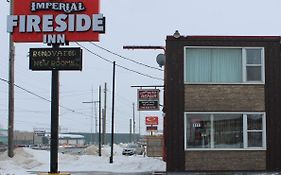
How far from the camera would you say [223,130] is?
87.5 feet

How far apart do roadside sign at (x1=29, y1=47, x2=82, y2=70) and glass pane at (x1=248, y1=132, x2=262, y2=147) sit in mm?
10705

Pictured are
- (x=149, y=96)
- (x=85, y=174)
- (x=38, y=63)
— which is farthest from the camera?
(x=149, y=96)

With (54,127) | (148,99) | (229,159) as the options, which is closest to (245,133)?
(229,159)

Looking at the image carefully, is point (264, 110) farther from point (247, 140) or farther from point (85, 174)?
point (85, 174)

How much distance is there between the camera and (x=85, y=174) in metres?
29.8

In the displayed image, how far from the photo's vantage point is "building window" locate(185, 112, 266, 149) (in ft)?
87.3

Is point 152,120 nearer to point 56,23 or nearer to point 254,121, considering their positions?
point 254,121

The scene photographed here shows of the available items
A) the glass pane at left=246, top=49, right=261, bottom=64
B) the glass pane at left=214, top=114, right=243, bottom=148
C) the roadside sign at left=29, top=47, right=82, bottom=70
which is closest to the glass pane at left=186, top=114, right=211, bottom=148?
the glass pane at left=214, top=114, right=243, bottom=148

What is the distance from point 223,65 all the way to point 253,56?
140 cm

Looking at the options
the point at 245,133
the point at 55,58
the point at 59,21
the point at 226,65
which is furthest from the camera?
the point at 226,65

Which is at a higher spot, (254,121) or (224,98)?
(224,98)

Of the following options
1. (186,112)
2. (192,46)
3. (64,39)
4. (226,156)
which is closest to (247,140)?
(226,156)

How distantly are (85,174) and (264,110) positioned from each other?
9.49 meters

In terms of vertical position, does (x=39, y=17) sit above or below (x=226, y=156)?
above
